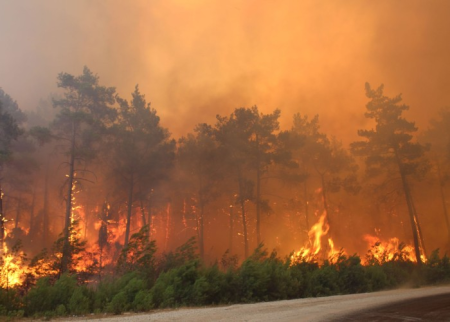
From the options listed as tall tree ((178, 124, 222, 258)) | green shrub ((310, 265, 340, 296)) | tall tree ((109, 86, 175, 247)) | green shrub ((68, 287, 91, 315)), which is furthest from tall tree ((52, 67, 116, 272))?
green shrub ((310, 265, 340, 296))

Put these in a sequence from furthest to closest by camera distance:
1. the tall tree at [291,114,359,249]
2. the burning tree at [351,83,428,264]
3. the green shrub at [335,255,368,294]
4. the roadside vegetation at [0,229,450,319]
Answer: the tall tree at [291,114,359,249]
the burning tree at [351,83,428,264]
the green shrub at [335,255,368,294]
the roadside vegetation at [0,229,450,319]

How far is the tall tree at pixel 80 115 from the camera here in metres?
27.8

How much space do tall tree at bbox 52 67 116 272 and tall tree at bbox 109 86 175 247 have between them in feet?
9.32

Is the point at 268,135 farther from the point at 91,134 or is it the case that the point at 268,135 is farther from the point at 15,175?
the point at 15,175

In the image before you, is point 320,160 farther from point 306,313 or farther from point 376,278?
point 306,313

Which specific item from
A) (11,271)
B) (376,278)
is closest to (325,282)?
(376,278)

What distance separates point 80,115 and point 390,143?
2731 cm

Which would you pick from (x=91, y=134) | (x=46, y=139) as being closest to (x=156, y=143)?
(x=91, y=134)

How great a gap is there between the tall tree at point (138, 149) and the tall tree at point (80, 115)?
2841 millimetres

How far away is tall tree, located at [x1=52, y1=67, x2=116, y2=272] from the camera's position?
27.8 meters

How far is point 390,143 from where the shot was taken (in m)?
32.2

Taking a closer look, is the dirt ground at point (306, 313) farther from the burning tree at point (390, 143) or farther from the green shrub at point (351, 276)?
the burning tree at point (390, 143)

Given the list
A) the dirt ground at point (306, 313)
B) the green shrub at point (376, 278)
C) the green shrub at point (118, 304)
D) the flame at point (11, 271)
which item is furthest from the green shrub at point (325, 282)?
the flame at point (11, 271)

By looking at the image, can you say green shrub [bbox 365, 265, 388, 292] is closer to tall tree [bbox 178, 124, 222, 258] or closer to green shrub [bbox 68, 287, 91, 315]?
green shrub [bbox 68, 287, 91, 315]
